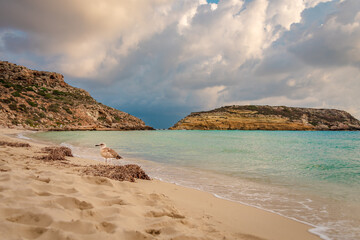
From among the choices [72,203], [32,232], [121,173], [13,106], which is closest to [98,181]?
[121,173]

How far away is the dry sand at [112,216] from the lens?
238cm

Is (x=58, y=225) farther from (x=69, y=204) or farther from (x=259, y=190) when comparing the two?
(x=259, y=190)

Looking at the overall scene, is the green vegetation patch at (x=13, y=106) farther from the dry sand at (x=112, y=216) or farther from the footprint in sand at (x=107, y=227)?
the footprint in sand at (x=107, y=227)

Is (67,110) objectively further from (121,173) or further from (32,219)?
(32,219)

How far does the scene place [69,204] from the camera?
3.11 m

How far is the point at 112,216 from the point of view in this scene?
2.87m

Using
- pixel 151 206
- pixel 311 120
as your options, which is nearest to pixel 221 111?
pixel 311 120

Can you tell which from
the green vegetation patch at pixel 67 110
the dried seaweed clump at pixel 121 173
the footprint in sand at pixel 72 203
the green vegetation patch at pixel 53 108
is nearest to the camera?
the footprint in sand at pixel 72 203

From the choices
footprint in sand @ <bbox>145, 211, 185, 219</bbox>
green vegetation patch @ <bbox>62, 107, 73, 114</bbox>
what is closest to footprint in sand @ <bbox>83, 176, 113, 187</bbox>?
footprint in sand @ <bbox>145, 211, 185, 219</bbox>

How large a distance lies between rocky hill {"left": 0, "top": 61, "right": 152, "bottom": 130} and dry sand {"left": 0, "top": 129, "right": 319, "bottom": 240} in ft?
174

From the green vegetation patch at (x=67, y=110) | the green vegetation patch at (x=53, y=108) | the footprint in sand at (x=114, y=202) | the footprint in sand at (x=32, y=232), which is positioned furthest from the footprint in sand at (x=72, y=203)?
the green vegetation patch at (x=67, y=110)

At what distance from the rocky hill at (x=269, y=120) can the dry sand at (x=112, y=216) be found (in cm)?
9642

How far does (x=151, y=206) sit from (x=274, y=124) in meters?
101

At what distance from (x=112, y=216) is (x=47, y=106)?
68.4m
